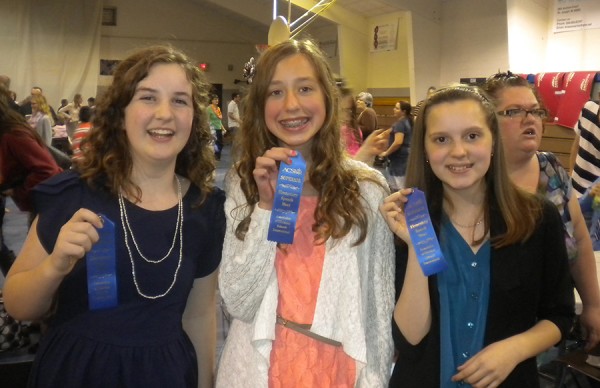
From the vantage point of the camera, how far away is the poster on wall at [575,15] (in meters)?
8.26

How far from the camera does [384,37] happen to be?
489 inches

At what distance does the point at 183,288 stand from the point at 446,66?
1103cm

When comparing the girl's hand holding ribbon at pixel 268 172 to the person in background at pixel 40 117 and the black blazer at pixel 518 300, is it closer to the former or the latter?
the black blazer at pixel 518 300

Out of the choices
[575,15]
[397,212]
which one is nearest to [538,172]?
[397,212]

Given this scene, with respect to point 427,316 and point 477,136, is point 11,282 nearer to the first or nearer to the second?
point 427,316

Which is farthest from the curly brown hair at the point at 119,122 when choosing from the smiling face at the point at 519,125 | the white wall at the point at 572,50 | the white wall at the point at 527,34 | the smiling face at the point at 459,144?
the white wall at the point at 527,34

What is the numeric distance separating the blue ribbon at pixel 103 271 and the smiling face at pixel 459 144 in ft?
3.07

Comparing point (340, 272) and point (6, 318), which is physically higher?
point (340, 272)

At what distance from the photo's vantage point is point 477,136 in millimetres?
1529

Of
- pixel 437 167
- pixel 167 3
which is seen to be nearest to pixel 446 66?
pixel 167 3

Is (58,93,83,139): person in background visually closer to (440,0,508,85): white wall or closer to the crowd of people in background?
(440,0,508,85): white wall

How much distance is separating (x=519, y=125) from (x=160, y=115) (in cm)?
127

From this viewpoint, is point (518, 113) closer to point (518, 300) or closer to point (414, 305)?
point (518, 300)

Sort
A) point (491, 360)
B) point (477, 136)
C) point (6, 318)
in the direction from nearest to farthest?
point (491, 360)
point (477, 136)
point (6, 318)
